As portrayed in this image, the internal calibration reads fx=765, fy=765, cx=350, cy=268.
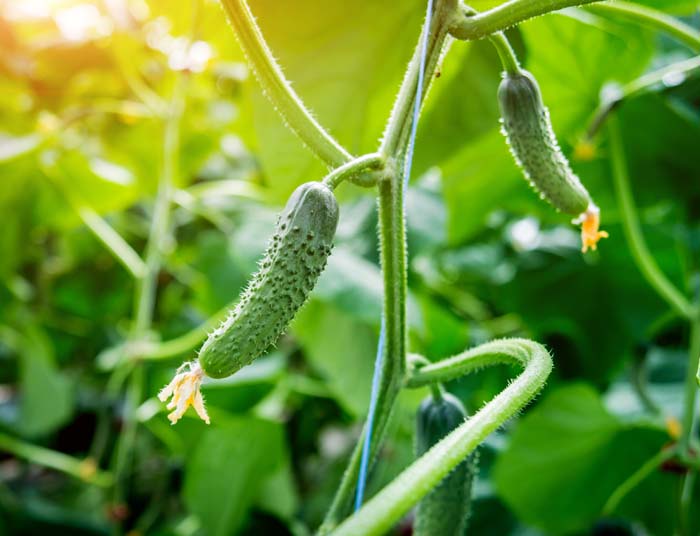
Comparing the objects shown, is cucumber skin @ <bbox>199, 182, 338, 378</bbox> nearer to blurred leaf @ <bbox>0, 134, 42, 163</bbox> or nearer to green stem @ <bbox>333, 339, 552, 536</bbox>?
green stem @ <bbox>333, 339, 552, 536</bbox>

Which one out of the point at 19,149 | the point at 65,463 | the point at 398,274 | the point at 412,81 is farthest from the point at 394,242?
the point at 65,463

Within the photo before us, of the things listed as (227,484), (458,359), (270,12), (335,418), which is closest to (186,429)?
(227,484)

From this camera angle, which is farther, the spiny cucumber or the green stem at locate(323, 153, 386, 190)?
the spiny cucumber

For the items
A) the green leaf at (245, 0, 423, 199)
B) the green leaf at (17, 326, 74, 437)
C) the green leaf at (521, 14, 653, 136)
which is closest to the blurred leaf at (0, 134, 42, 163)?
the green leaf at (17, 326, 74, 437)

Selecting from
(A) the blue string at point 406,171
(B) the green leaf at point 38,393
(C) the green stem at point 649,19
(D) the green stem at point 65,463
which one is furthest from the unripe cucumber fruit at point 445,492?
(B) the green leaf at point 38,393

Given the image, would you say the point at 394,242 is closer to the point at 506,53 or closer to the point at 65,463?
the point at 506,53

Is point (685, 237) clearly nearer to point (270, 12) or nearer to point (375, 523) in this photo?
point (270, 12)

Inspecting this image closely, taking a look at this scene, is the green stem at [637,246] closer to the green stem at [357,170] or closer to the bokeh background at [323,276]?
the bokeh background at [323,276]
